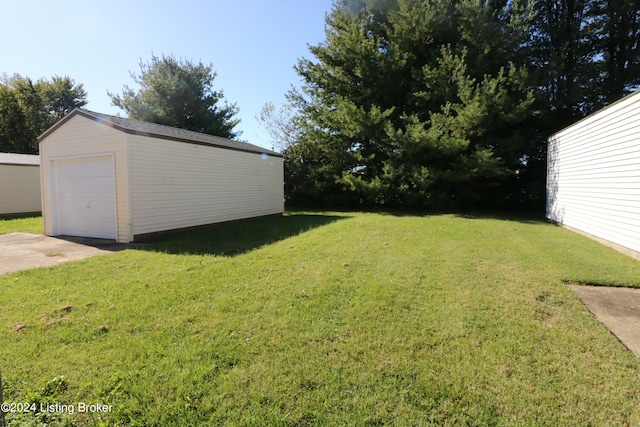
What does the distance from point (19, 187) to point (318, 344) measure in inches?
731

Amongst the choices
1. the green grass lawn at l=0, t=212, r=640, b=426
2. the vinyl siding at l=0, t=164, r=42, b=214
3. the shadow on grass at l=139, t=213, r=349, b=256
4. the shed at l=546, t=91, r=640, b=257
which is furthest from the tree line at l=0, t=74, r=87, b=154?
the shed at l=546, t=91, r=640, b=257

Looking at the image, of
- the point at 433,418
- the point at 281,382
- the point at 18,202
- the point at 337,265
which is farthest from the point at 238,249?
the point at 18,202

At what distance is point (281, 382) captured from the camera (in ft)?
7.66

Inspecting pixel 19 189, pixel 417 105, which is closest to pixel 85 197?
pixel 19 189

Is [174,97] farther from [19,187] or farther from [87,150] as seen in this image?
[87,150]

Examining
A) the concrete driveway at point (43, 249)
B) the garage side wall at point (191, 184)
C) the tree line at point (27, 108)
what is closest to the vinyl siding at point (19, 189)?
the concrete driveway at point (43, 249)

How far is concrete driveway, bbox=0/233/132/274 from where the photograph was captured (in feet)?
18.8

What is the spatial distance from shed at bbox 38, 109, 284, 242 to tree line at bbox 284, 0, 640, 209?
7.62 m

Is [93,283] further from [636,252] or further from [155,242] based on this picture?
[636,252]

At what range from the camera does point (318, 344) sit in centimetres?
288

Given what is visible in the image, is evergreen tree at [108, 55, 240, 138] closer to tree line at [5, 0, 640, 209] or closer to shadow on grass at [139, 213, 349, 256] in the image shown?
tree line at [5, 0, 640, 209]

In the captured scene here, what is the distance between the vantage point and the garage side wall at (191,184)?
7.99m

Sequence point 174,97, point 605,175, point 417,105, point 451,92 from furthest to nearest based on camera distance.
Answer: point 174,97
point 417,105
point 451,92
point 605,175

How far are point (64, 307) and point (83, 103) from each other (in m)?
38.4
